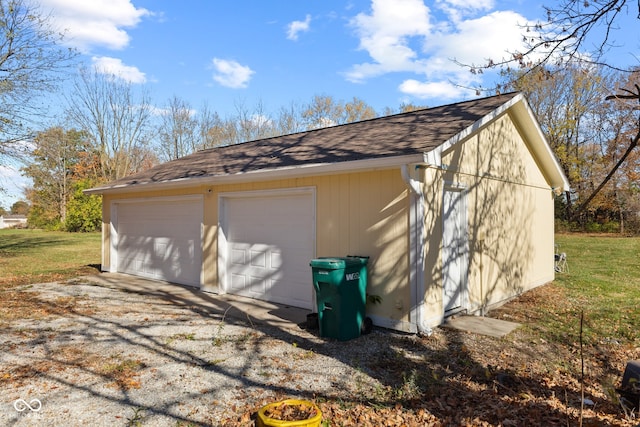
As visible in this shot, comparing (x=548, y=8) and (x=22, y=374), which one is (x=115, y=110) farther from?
(x=548, y=8)

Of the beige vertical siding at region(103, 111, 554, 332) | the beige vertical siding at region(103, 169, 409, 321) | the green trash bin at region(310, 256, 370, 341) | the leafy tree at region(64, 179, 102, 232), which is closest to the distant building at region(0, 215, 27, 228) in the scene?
the leafy tree at region(64, 179, 102, 232)

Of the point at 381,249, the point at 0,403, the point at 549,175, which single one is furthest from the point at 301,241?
the point at 549,175

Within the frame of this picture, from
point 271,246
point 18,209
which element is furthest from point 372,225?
point 18,209

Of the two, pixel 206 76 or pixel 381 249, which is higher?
pixel 206 76

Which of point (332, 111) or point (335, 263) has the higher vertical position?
point (332, 111)

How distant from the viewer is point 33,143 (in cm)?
1521

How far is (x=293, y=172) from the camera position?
659 centimetres

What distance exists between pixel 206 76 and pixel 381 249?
16458mm

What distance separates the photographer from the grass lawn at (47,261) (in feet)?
35.7

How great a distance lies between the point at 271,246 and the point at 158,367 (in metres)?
3.48

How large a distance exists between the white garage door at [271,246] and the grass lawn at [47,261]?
587 cm

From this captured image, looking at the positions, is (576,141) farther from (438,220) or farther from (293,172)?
(293,172)

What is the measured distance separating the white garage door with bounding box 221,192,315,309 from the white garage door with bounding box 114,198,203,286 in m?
1.13

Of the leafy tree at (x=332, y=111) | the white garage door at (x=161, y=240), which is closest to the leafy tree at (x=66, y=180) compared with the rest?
the leafy tree at (x=332, y=111)
